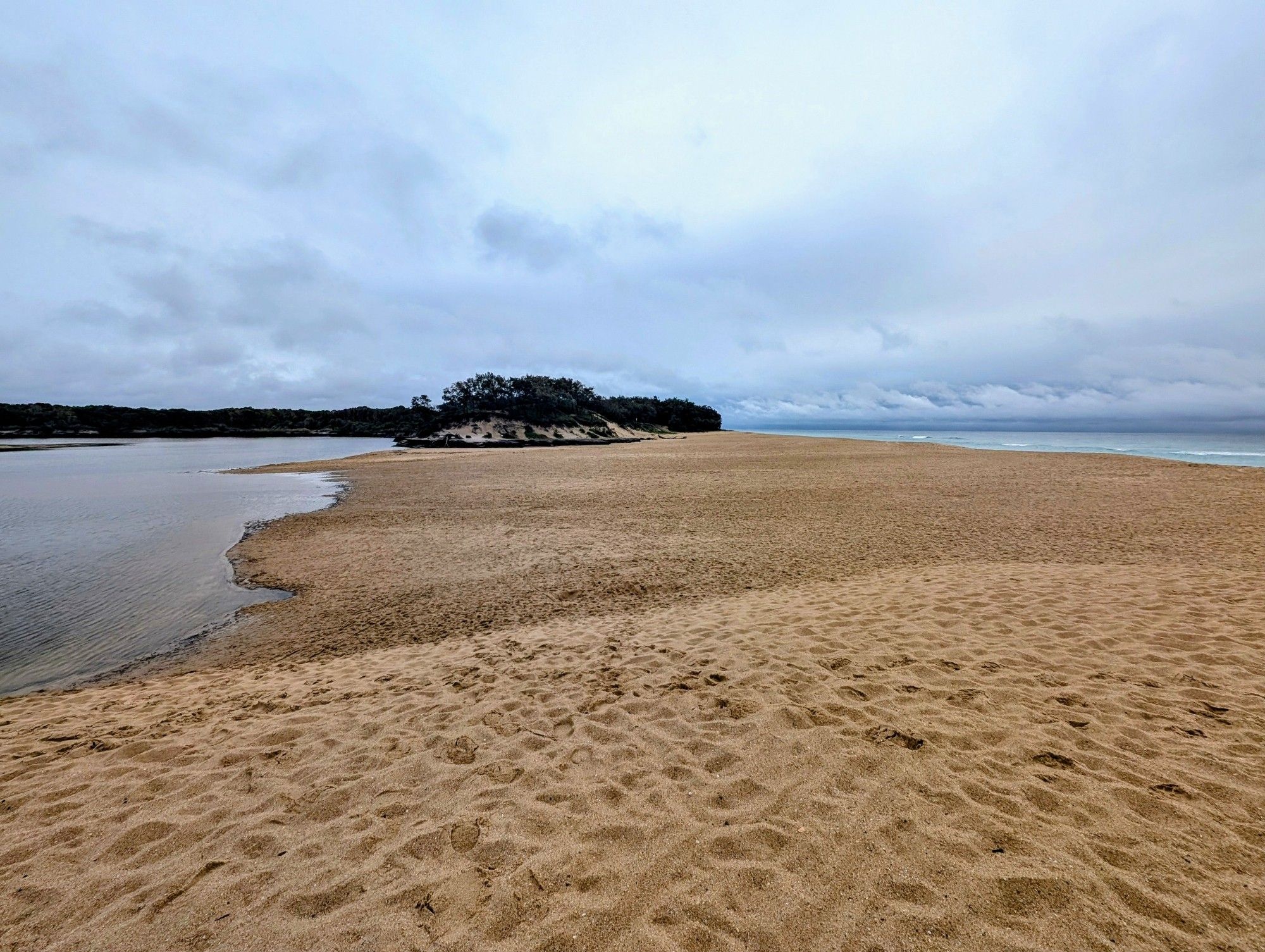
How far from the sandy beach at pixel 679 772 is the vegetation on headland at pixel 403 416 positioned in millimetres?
70262

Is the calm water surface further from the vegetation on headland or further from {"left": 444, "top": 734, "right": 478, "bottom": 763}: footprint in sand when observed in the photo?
the vegetation on headland

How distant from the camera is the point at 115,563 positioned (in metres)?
12.2

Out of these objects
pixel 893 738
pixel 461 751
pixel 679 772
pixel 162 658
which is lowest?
pixel 162 658

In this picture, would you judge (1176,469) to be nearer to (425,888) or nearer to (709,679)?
(709,679)

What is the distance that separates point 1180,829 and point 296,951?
16.7ft

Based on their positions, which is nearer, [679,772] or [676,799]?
[676,799]

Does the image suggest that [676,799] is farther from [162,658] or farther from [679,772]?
[162,658]

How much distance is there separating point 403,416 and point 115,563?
386ft

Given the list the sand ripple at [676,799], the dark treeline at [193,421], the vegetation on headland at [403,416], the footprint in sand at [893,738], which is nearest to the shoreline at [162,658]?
the sand ripple at [676,799]

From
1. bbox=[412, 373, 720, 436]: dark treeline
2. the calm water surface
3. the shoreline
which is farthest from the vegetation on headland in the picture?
the shoreline

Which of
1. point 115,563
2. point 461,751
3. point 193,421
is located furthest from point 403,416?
point 461,751

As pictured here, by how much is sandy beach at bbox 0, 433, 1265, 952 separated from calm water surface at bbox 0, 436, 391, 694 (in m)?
1.26

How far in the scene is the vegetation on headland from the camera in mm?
80000

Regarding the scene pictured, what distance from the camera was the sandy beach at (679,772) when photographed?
275 cm
